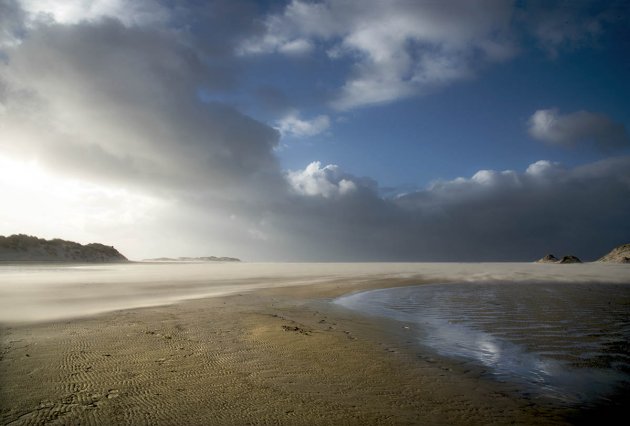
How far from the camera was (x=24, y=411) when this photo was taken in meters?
4.67

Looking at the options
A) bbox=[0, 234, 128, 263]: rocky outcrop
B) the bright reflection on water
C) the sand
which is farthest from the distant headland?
bbox=[0, 234, 128, 263]: rocky outcrop

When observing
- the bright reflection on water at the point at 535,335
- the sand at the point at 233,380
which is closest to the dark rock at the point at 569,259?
the bright reflection on water at the point at 535,335

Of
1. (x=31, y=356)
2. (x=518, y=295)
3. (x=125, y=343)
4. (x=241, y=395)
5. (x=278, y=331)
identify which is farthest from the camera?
(x=518, y=295)

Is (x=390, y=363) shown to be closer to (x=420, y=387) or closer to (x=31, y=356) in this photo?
(x=420, y=387)

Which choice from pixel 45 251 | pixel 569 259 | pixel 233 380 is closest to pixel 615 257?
pixel 569 259

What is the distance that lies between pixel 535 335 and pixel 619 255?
71.6m

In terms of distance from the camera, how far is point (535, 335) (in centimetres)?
999

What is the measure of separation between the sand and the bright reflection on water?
3.63 ft

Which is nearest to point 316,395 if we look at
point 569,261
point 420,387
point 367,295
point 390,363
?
point 420,387

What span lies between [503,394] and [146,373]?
20.8ft

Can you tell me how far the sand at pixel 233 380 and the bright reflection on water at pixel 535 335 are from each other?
111cm

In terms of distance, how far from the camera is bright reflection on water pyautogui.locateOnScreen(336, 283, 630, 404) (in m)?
6.45

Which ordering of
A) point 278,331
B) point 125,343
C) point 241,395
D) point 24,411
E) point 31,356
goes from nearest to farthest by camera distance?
point 24,411 < point 241,395 < point 31,356 < point 125,343 < point 278,331

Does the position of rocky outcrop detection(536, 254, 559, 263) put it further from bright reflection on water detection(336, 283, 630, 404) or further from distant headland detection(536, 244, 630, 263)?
bright reflection on water detection(336, 283, 630, 404)
